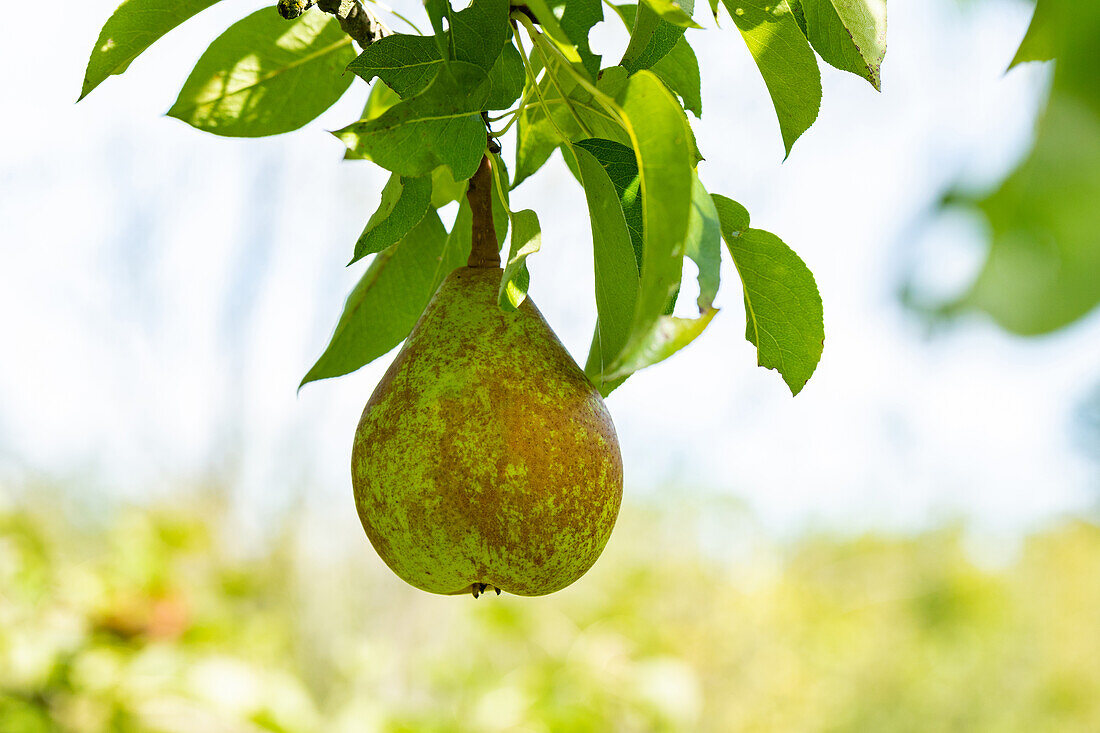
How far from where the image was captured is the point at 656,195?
1.35ft

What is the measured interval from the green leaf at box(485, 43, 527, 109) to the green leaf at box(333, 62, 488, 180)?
19mm

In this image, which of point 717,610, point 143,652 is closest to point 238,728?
point 143,652

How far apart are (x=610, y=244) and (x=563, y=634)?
249cm

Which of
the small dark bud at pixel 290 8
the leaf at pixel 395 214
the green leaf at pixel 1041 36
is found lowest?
the leaf at pixel 395 214

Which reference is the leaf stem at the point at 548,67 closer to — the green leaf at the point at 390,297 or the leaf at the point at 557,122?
the leaf at the point at 557,122

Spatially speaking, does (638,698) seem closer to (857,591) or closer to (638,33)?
(638,33)

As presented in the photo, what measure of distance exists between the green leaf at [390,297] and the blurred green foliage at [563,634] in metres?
1.26

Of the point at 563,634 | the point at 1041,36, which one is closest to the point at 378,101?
the point at 1041,36

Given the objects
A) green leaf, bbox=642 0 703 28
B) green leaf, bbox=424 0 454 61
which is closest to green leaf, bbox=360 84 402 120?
green leaf, bbox=424 0 454 61

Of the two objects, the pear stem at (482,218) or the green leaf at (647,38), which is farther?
the pear stem at (482,218)

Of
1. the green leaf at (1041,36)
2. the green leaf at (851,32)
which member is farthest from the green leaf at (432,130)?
the green leaf at (1041,36)

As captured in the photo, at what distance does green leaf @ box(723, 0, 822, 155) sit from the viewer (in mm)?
556

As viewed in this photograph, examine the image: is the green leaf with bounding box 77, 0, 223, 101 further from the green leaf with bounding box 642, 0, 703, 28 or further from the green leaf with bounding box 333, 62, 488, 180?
the green leaf with bounding box 642, 0, 703, 28

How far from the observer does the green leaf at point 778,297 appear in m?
0.57
